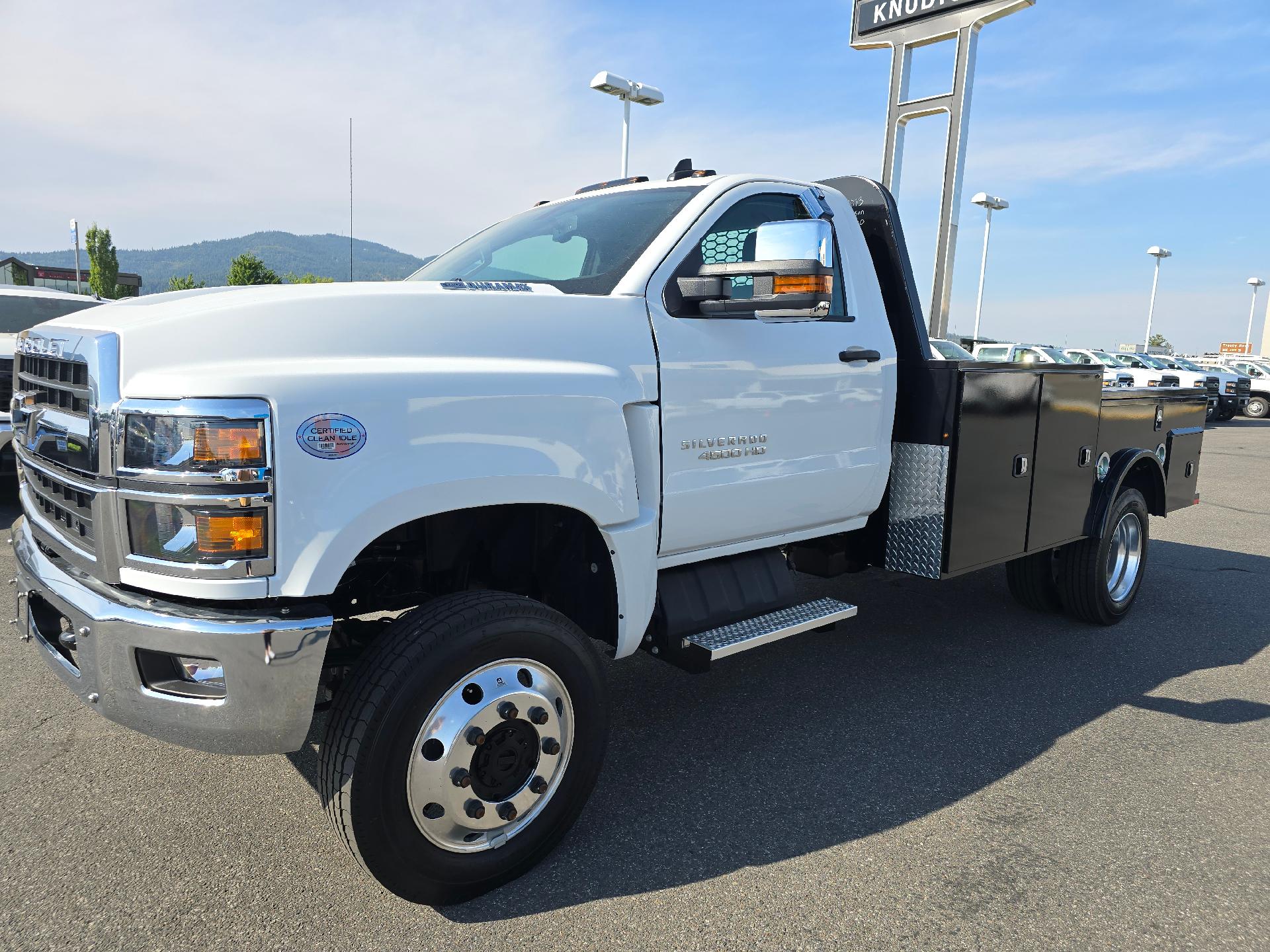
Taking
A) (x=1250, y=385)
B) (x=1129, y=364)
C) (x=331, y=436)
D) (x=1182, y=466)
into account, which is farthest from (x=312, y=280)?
(x=1250, y=385)

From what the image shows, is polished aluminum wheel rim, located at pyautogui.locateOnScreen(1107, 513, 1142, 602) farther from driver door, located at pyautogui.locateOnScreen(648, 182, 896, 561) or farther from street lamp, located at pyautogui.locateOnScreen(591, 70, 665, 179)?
street lamp, located at pyautogui.locateOnScreen(591, 70, 665, 179)

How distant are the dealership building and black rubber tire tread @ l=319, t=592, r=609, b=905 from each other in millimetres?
65956

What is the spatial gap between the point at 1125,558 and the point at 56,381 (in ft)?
18.2

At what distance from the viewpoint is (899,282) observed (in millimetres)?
3961

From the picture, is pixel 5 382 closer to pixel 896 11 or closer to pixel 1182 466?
pixel 896 11

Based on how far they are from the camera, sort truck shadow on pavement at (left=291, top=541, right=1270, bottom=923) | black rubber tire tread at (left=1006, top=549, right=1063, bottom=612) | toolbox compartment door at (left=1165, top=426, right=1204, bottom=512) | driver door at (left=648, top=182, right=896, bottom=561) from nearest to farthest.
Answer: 1. truck shadow on pavement at (left=291, top=541, right=1270, bottom=923)
2. driver door at (left=648, top=182, right=896, bottom=561)
3. black rubber tire tread at (left=1006, top=549, right=1063, bottom=612)
4. toolbox compartment door at (left=1165, top=426, right=1204, bottom=512)

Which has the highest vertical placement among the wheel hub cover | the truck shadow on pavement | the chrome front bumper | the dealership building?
the dealership building

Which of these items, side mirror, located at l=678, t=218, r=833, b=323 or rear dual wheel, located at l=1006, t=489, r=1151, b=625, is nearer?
side mirror, located at l=678, t=218, r=833, b=323

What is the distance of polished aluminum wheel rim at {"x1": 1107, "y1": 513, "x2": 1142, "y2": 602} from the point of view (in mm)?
5359

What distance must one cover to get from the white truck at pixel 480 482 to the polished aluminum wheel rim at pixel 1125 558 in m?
1.93

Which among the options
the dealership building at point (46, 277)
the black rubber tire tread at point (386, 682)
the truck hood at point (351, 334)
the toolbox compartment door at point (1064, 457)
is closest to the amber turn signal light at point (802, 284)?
the truck hood at point (351, 334)

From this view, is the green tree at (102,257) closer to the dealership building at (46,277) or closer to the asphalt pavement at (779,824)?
the dealership building at (46,277)

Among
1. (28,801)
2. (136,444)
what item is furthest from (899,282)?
(28,801)

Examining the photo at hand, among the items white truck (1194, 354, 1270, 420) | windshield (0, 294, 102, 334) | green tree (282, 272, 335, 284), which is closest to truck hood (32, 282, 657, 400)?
green tree (282, 272, 335, 284)
